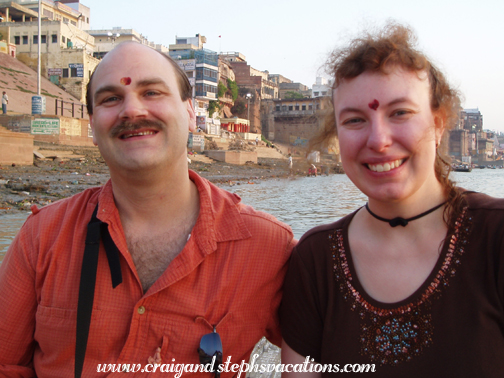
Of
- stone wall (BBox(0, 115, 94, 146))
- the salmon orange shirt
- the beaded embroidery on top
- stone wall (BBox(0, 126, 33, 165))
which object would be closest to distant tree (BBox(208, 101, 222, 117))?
stone wall (BBox(0, 115, 94, 146))

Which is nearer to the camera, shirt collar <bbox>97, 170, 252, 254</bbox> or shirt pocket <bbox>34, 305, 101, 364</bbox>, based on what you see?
shirt pocket <bbox>34, 305, 101, 364</bbox>

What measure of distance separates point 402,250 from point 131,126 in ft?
4.57

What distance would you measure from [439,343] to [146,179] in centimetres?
148

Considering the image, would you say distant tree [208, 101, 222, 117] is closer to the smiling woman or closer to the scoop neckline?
the smiling woman

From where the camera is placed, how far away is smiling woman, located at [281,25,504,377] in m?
1.62

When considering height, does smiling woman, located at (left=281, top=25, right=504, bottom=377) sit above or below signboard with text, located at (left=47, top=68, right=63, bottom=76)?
below

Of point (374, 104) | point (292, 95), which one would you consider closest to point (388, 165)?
point (374, 104)

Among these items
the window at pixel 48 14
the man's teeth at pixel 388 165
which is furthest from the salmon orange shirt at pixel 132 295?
the window at pixel 48 14

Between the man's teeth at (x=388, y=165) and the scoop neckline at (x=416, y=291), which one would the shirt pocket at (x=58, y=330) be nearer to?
the scoop neckline at (x=416, y=291)

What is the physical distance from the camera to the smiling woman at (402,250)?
5.32 ft

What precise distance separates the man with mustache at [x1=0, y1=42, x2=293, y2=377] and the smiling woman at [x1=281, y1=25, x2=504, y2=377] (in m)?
0.32

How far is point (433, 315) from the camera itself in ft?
5.46

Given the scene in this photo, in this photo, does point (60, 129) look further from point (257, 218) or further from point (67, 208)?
point (257, 218)

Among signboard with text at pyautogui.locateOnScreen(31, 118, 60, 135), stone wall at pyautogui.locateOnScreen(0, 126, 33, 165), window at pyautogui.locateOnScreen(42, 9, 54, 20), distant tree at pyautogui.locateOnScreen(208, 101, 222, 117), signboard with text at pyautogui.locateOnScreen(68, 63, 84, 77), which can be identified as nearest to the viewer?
stone wall at pyautogui.locateOnScreen(0, 126, 33, 165)
